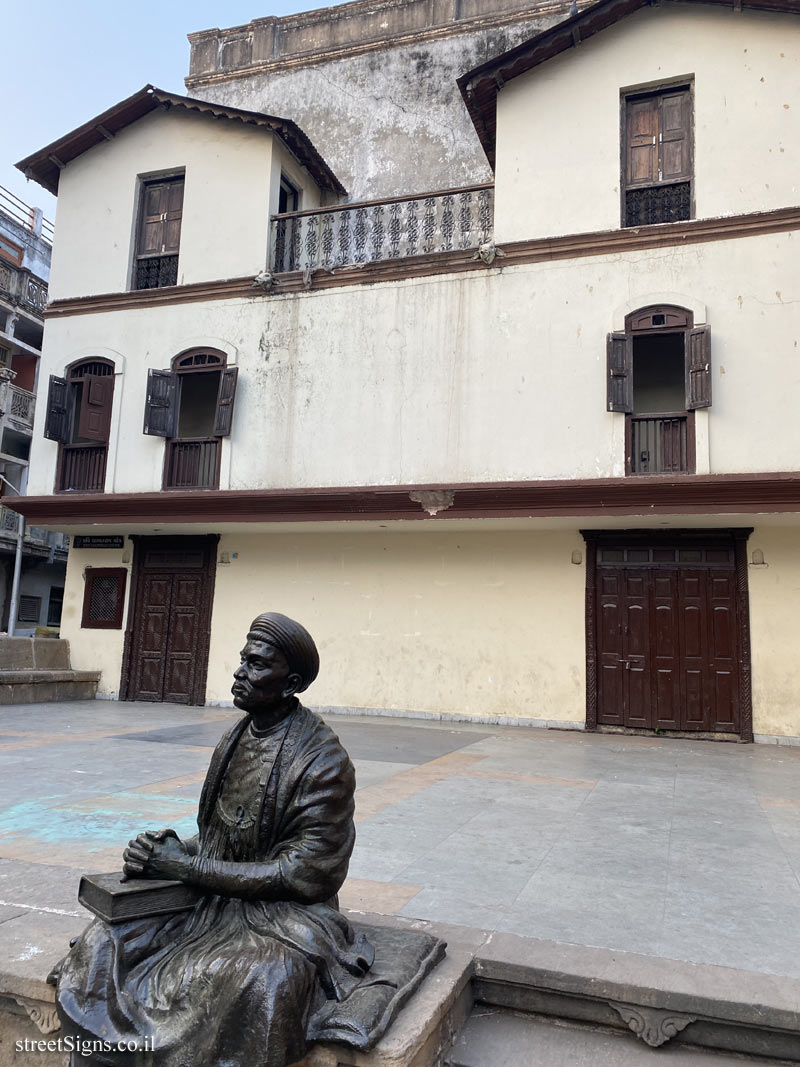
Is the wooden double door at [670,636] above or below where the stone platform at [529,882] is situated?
above

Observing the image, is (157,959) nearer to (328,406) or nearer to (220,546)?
(328,406)

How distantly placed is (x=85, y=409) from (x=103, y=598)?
11.3 feet

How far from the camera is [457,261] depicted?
11.6 meters

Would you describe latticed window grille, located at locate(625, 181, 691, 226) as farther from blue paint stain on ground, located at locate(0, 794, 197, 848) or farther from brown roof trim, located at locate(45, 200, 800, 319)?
blue paint stain on ground, located at locate(0, 794, 197, 848)

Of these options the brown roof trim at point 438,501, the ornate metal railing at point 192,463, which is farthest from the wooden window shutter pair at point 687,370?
the ornate metal railing at point 192,463

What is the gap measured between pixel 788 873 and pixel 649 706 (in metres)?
6.73

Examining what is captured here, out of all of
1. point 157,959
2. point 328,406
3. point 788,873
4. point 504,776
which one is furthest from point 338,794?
point 328,406

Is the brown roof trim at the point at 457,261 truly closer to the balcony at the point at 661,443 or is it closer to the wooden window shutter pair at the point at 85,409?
the wooden window shutter pair at the point at 85,409

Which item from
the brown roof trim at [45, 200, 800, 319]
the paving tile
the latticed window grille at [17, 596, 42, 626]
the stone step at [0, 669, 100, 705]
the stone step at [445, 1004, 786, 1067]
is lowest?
the stone step at [445, 1004, 786, 1067]

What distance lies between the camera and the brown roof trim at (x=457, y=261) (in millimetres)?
10125

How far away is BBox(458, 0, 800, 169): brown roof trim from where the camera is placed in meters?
10.5

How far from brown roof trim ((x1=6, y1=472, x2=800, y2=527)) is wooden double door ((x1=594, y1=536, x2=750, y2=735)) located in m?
1.26

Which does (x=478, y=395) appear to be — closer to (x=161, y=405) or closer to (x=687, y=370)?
(x=687, y=370)

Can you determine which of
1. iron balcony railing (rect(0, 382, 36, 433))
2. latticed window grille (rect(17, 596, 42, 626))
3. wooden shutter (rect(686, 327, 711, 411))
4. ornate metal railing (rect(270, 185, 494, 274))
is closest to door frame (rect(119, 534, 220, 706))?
ornate metal railing (rect(270, 185, 494, 274))
